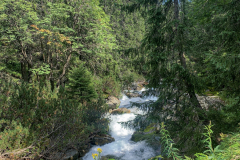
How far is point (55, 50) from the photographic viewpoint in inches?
382

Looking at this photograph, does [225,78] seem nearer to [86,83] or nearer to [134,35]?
[86,83]

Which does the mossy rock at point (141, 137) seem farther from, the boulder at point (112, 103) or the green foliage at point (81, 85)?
the boulder at point (112, 103)

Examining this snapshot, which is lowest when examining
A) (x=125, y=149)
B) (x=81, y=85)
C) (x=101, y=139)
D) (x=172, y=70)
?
(x=125, y=149)

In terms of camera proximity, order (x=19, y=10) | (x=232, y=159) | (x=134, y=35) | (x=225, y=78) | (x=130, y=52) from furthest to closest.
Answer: (x=134, y=35) → (x=19, y=10) → (x=130, y=52) → (x=225, y=78) → (x=232, y=159)

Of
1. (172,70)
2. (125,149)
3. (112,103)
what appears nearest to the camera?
(172,70)

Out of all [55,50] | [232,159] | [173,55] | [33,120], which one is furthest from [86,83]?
[232,159]

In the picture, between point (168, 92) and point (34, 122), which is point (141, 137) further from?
point (34, 122)

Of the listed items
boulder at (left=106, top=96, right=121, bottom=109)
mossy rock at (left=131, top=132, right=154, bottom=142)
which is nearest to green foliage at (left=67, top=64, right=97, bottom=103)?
mossy rock at (left=131, top=132, right=154, bottom=142)

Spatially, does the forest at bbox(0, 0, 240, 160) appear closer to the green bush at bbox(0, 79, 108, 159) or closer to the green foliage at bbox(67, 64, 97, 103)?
the green bush at bbox(0, 79, 108, 159)

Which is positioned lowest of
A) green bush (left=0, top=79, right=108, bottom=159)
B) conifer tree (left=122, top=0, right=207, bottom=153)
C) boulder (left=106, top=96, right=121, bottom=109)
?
boulder (left=106, top=96, right=121, bottom=109)

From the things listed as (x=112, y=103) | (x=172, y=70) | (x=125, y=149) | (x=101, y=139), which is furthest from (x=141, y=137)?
(x=112, y=103)

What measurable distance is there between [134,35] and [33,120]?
102 feet

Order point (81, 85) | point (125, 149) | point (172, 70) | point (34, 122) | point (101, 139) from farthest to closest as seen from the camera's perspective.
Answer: point (81, 85) < point (101, 139) < point (125, 149) < point (34, 122) < point (172, 70)

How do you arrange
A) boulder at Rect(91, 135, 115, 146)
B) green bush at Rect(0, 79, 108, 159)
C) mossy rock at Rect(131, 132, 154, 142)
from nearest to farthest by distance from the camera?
green bush at Rect(0, 79, 108, 159)
boulder at Rect(91, 135, 115, 146)
mossy rock at Rect(131, 132, 154, 142)
